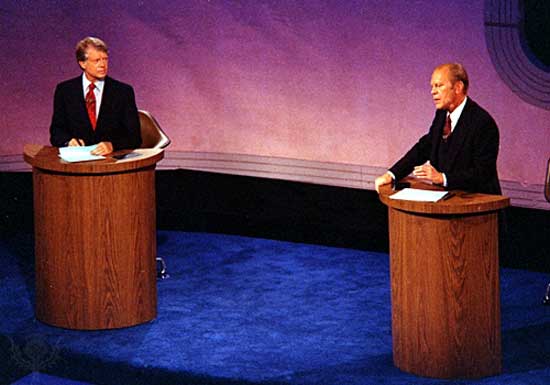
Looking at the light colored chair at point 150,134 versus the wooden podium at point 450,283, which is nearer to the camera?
the wooden podium at point 450,283

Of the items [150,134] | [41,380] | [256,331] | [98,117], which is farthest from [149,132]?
[41,380]

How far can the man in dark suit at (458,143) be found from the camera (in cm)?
543

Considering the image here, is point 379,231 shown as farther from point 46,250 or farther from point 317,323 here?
point 46,250

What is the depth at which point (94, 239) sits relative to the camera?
596 centimetres

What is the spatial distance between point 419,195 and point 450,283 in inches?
17.1

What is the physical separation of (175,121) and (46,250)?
266cm

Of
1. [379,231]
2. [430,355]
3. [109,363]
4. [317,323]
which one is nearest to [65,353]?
[109,363]

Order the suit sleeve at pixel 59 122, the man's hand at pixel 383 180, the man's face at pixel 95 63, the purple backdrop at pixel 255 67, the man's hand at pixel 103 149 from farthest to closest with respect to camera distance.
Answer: the purple backdrop at pixel 255 67, the suit sleeve at pixel 59 122, the man's face at pixel 95 63, the man's hand at pixel 103 149, the man's hand at pixel 383 180

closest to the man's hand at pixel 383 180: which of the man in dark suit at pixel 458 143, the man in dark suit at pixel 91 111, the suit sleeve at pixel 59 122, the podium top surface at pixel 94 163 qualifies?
the man in dark suit at pixel 458 143

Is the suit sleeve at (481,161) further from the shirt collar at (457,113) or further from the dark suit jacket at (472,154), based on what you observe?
the shirt collar at (457,113)

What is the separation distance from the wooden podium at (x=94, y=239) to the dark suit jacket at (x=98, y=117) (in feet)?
1.35

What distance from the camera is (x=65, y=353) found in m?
5.75

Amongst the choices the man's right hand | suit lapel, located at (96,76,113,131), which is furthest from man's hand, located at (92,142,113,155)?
suit lapel, located at (96,76,113,131)

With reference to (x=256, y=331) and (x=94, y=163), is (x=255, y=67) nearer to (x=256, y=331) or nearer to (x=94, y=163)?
(x=94, y=163)
